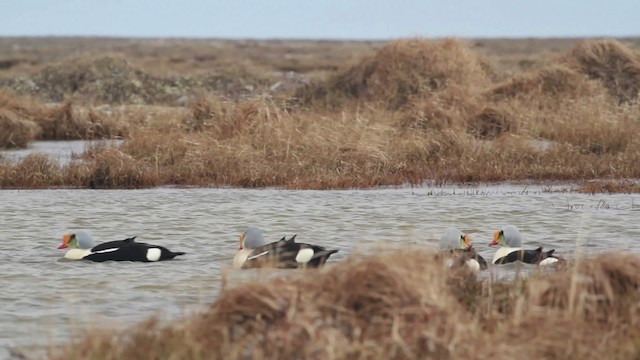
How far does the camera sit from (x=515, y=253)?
11.4 meters

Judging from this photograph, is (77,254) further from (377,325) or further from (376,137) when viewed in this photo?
(376,137)

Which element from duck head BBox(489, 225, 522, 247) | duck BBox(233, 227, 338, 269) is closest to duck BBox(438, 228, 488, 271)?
duck head BBox(489, 225, 522, 247)

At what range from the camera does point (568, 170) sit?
1984cm

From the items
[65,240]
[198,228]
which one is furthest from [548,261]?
[198,228]

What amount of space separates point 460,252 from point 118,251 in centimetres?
354

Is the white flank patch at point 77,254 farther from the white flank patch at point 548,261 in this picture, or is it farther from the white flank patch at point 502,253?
the white flank patch at point 548,261

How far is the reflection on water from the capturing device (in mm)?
23028

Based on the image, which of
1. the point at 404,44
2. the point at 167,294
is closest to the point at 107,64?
the point at 404,44

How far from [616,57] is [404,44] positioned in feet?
18.0

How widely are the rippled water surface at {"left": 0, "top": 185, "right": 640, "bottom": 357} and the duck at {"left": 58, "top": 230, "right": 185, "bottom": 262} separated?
0.09 meters

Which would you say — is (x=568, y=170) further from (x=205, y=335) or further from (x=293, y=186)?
(x=205, y=335)

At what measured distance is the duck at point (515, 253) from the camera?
35.8ft

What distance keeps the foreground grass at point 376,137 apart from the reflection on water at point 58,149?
1.34ft

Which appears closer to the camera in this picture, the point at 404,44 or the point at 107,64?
the point at 404,44
